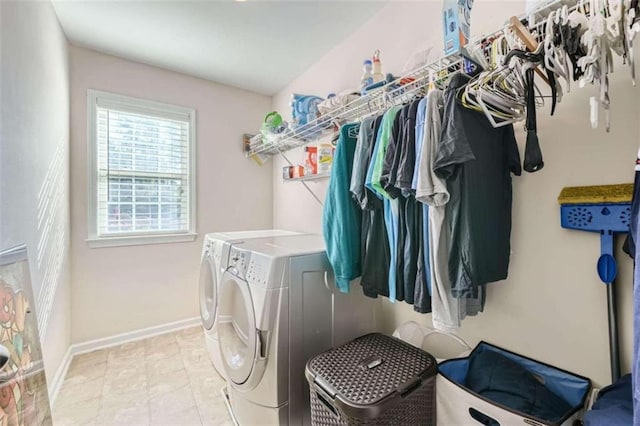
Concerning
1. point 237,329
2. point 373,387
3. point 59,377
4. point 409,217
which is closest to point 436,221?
point 409,217

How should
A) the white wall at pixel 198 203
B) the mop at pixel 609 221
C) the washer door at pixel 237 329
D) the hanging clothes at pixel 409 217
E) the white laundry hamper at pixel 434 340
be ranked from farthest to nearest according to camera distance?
the white wall at pixel 198 203, the white laundry hamper at pixel 434 340, the washer door at pixel 237 329, the hanging clothes at pixel 409 217, the mop at pixel 609 221

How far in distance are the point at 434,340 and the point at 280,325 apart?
0.87 meters

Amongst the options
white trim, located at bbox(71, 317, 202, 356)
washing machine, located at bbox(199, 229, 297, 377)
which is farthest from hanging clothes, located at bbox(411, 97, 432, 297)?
white trim, located at bbox(71, 317, 202, 356)

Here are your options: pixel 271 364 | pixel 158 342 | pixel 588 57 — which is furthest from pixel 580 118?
pixel 158 342

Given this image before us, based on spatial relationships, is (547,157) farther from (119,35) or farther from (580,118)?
(119,35)

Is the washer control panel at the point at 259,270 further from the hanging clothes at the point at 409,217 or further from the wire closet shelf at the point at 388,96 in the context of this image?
the wire closet shelf at the point at 388,96

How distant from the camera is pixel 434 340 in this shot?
1.55m

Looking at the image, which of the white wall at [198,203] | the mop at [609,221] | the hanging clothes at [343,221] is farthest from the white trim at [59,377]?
the mop at [609,221]

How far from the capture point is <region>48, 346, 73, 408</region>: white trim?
176 cm

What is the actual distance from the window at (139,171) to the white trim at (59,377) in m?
0.87

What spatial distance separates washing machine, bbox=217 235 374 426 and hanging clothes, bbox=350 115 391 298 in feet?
0.78

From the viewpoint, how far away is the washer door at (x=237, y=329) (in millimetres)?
1358

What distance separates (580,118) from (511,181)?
1.02 feet

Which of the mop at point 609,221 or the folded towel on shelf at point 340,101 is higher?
the folded towel on shelf at point 340,101
